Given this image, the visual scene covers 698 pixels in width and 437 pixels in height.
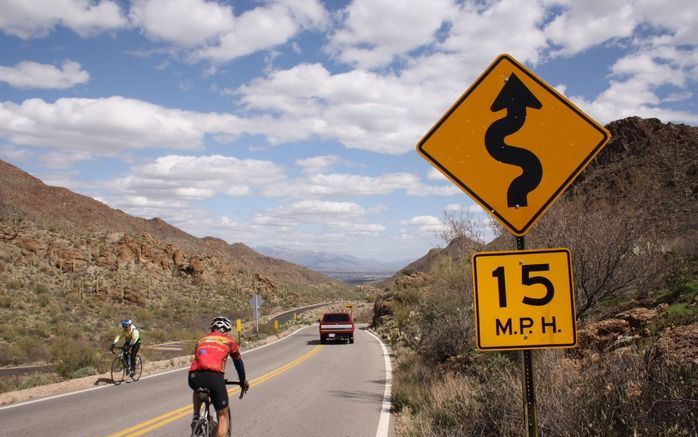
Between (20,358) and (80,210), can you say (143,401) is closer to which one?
(20,358)

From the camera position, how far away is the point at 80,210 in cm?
8231

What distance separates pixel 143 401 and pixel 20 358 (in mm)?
16613

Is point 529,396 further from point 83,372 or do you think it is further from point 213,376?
point 83,372

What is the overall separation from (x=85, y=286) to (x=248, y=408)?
128ft

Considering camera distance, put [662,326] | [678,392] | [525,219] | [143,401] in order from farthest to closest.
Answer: [143,401]
[662,326]
[678,392]
[525,219]

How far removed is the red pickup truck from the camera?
28266 millimetres

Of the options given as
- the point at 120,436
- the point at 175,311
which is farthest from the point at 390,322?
the point at 120,436

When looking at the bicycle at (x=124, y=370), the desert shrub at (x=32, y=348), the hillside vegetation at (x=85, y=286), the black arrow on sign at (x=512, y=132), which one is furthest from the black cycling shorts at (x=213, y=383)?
the desert shrub at (x=32, y=348)

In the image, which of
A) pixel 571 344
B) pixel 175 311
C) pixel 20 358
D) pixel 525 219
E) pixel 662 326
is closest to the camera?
pixel 571 344

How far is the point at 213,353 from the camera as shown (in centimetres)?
630

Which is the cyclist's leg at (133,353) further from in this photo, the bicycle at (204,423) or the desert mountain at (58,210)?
the desert mountain at (58,210)


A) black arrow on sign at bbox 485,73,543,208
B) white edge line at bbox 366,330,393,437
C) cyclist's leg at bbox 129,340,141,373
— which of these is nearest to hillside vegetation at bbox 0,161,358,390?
cyclist's leg at bbox 129,340,141,373

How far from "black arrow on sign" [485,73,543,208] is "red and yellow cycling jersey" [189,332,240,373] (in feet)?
13.0

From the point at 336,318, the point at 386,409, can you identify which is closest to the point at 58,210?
the point at 336,318
